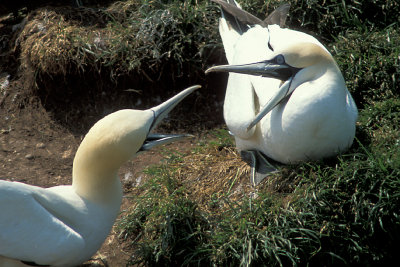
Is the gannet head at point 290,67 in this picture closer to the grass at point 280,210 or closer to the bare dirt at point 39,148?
the grass at point 280,210

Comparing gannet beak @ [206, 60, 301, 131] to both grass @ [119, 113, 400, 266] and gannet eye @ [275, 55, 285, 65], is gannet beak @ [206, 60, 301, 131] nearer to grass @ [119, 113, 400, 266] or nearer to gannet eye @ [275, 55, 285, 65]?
gannet eye @ [275, 55, 285, 65]

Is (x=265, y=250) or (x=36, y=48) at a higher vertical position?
(x=36, y=48)

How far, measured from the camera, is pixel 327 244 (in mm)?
4227

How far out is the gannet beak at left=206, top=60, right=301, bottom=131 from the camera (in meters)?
4.52

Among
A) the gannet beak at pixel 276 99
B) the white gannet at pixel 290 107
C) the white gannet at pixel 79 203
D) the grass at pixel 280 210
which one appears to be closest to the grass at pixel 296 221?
the grass at pixel 280 210

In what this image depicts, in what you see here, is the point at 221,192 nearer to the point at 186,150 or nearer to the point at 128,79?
the point at 186,150

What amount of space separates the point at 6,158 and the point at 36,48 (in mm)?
1216

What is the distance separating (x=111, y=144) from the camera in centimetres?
378

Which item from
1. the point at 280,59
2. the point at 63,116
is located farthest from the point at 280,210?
the point at 63,116

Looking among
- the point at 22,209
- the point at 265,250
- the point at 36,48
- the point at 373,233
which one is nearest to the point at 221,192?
the point at 265,250

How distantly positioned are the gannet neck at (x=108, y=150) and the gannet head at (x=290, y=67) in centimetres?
103

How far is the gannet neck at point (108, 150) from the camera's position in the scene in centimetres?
379

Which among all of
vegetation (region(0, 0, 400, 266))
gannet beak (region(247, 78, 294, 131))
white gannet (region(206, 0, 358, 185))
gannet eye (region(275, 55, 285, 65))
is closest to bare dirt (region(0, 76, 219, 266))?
vegetation (region(0, 0, 400, 266))

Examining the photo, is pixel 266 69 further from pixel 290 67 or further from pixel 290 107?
pixel 290 107
